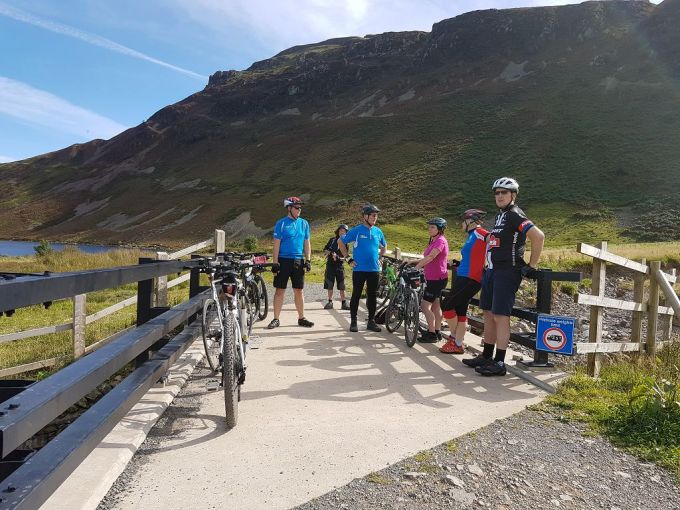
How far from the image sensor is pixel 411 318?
7066mm

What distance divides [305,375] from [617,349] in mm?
3883

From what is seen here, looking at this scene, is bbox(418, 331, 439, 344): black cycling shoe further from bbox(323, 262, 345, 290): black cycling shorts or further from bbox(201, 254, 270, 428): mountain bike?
bbox(323, 262, 345, 290): black cycling shorts

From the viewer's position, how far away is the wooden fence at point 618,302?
5.66 m

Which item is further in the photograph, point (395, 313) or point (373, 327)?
point (373, 327)

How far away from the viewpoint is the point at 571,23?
103m

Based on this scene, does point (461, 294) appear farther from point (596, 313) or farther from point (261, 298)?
point (261, 298)

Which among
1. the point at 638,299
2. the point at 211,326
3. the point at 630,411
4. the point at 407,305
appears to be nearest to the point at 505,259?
the point at 630,411

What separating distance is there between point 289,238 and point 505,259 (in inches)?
146

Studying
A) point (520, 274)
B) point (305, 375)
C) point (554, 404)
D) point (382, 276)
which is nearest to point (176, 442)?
point (305, 375)

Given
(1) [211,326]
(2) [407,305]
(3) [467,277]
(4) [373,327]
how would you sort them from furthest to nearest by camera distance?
1. (4) [373,327]
2. (2) [407,305]
3. (3) [467,277]
4. (1) [211,326]

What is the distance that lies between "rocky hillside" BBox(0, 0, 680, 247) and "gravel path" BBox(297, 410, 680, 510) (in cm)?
4289

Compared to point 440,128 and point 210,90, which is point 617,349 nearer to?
point 440,128

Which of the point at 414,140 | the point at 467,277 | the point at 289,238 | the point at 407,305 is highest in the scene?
the point at 414,140

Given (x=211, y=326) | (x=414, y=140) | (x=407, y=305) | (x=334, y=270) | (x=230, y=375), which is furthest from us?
(x=414, y=140)
